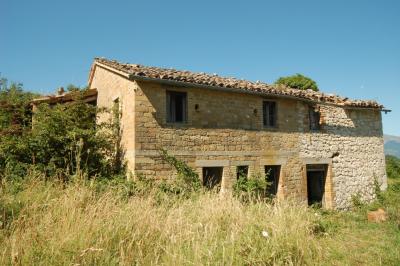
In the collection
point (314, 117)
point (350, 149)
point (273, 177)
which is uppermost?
point (314, 117)

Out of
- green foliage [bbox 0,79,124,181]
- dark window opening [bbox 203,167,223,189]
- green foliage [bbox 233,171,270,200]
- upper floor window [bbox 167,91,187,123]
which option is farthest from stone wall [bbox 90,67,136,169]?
green foliage [bbox 233,171,270,200]

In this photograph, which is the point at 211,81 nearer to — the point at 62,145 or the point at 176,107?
the point at 176,107

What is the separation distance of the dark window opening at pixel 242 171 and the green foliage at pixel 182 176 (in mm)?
1878

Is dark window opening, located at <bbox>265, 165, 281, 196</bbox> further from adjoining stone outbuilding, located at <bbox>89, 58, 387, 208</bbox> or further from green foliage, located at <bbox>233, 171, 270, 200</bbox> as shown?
green foliage, located at <bbox>233, 171, 270, 200</bbox>

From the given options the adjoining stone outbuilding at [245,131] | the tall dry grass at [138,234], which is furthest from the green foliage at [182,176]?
the tall dry grass at [138,234]

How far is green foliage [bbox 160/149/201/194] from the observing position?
1051 centimetres

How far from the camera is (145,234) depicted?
16.4 ft

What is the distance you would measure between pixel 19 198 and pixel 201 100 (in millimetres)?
6941

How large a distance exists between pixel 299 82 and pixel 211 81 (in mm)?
17707

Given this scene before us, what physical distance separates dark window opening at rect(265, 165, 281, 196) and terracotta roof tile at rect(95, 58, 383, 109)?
9.42 ft

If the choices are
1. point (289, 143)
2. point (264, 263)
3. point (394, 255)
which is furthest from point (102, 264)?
point (289, 143)

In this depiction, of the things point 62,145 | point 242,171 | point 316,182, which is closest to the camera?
point 62,145

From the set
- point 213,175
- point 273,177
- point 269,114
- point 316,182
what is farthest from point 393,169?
point 213,175

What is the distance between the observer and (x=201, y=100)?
1161cm
